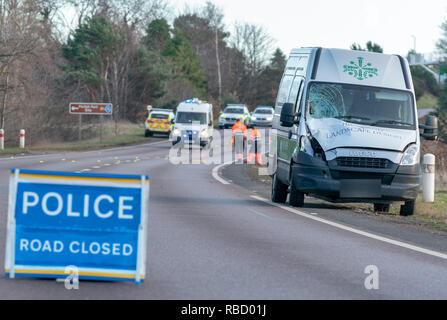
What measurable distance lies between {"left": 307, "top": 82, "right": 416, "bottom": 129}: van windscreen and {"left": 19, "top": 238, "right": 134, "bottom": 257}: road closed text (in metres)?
7.97

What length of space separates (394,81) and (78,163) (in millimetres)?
15636

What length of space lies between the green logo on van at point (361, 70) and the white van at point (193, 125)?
89.2 ft

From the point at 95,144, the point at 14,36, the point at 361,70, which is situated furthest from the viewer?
the point at 95,144

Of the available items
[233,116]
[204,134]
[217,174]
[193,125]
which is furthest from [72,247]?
[233,116]

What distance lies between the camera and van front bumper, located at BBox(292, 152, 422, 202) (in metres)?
14.2

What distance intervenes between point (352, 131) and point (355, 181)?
2.73 ft

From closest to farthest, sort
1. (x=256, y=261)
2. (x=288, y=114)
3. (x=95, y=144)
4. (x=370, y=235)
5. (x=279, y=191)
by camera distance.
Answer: (x=256, y=261) < (x=370, y=235) < (x=288, y=114) < (x=279, y=191) < (x=95, y=144)

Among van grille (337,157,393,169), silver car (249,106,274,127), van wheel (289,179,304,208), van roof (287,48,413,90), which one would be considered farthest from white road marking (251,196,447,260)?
silver car (249,106,274,127)

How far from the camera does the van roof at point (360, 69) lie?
15211 millimetres

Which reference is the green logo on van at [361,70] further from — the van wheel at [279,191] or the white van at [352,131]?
the van wheel at [279,191]

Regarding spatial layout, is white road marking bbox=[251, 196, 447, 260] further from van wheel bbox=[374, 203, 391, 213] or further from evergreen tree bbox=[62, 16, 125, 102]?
evergreen tree bbox=[62, 16, 125, 102]

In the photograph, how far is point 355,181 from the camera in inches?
559

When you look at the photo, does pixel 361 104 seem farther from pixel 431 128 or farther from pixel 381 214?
Result: pixel 381 214

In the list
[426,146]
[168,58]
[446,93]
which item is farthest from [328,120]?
[168,58]
